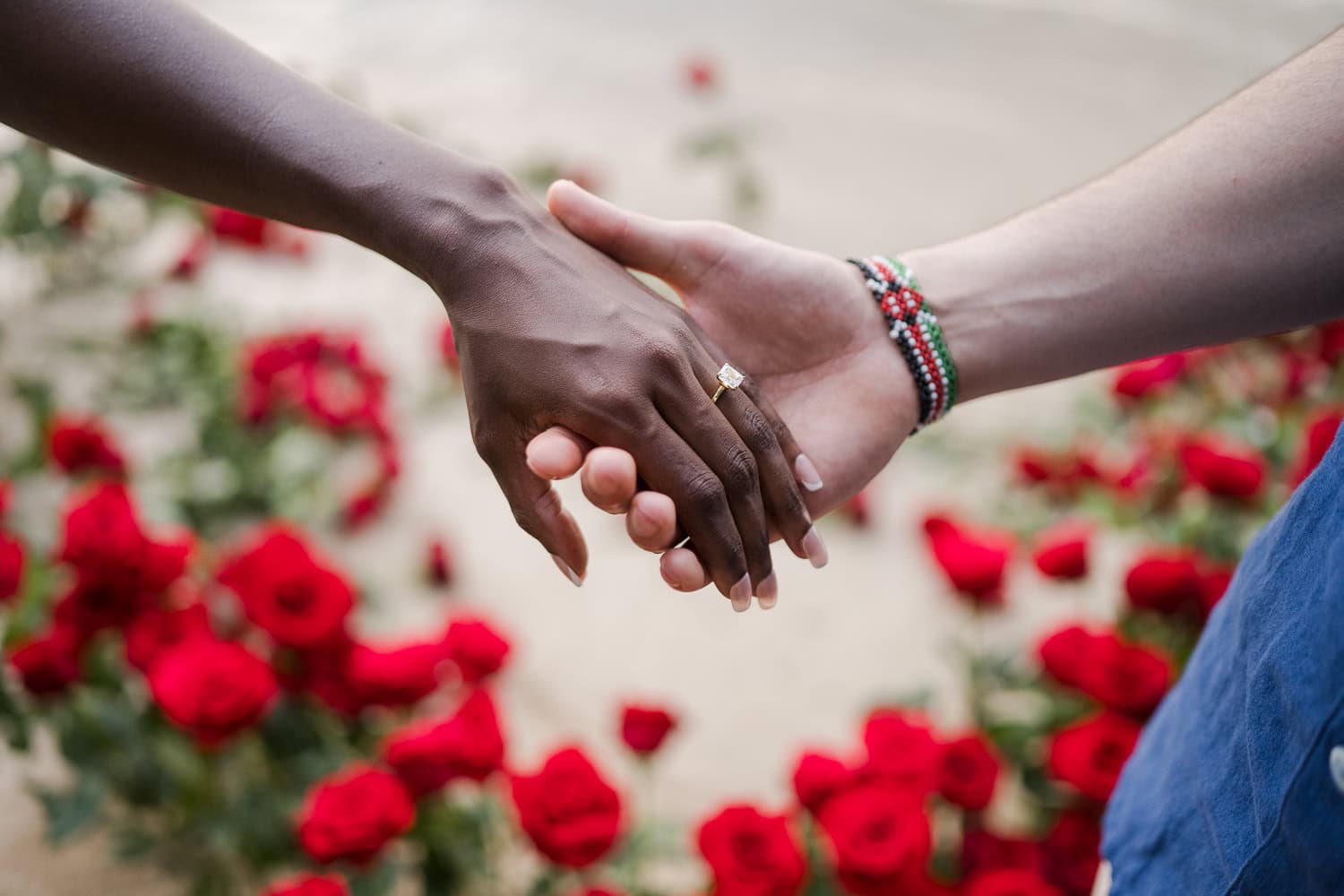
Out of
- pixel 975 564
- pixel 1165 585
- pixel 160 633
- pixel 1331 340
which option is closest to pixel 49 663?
pixel 160 633

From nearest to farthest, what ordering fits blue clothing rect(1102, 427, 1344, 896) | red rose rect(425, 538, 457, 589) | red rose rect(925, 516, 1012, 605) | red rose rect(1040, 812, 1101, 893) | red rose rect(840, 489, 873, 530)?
blue clothing rect(1102, 427, 1344, 896) < red rose rect(1040, 812, 1101, 893) < red rose rect(925, 516, 1012, 605) < red rose rect(425, 538, 457, 589) < red rose rect(840, 489, 873, 530)

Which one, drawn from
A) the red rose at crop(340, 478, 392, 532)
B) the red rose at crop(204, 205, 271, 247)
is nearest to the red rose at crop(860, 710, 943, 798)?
the red rose at crop(340, 478, 392, 532)

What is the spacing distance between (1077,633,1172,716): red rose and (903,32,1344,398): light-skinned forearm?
38 centimetres

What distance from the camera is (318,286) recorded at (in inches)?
123

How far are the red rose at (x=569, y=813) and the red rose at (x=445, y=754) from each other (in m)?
0.06

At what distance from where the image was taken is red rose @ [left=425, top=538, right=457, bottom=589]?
2146 mm

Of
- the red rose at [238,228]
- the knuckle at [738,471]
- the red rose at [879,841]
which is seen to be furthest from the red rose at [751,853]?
the red rose at [238,228]

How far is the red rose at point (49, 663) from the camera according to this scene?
1.27m

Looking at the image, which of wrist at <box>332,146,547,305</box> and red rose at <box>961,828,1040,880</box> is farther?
red rose at <box>961,828,1040,880</box>

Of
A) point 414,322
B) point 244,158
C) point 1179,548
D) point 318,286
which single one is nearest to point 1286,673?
point 244,158

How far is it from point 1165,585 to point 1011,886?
50cm

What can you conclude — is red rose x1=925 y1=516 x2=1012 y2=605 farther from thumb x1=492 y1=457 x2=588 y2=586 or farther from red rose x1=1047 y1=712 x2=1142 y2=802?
thumb x1=492 y1=457 x2=588 y2=586

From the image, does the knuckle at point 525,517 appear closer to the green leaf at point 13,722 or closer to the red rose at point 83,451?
the green leaf at point 13,722

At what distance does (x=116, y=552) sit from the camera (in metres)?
1.32
